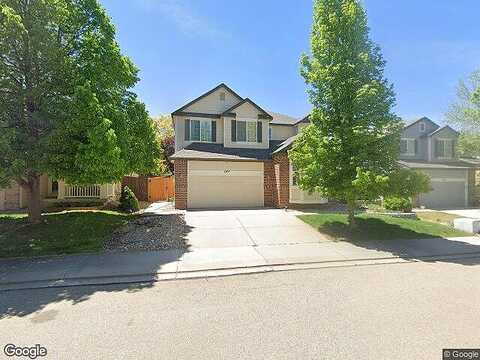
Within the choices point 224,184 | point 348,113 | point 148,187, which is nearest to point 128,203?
→ point 224,184

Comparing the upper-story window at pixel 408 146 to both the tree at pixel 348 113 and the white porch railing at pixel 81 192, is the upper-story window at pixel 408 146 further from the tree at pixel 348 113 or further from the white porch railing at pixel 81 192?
the white porch railing at pixel 81 192

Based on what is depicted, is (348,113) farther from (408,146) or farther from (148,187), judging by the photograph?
(148,187)

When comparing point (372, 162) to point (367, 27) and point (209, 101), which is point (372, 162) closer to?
point (367, 27)

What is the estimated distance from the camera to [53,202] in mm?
17391

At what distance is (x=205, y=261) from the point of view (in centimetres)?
791

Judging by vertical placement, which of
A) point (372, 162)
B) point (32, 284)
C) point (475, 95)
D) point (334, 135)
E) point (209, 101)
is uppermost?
point (475, 95)

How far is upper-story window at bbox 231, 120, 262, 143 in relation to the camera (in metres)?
19.5

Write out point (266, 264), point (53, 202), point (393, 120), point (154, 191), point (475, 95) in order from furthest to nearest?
1. point (154, 191)
2. point (475, 95)
3. point (53, 202)
4. point (393, 120)
5. point (266, 264)

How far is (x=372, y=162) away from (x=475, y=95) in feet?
68.4

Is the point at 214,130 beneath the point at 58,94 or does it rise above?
above

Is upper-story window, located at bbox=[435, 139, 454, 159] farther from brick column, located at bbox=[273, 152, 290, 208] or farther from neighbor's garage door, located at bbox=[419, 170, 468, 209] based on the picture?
brick column, located at bbox=[273, 152, 290, 208]

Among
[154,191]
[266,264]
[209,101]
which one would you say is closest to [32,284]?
[266,264]

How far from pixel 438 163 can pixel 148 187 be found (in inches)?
987

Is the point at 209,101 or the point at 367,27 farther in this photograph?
the point at 209,101
